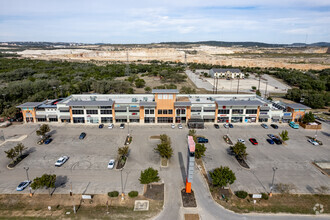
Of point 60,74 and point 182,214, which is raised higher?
point 60,74

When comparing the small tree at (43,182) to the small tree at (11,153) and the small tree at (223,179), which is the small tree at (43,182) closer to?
the small tree at (11,153)

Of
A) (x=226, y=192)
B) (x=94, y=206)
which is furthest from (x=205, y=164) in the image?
(x=94, y=206)

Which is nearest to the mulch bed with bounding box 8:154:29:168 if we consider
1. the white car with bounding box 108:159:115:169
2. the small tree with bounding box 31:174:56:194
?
the small tree with bounding box 31:174:56:194

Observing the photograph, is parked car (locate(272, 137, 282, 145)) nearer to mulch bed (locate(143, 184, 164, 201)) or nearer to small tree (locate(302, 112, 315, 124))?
small tree (locate(302, 112, 315, 124))

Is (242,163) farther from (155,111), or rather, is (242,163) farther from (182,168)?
(155,111)

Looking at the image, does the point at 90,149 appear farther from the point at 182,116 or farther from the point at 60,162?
the point at 182,116

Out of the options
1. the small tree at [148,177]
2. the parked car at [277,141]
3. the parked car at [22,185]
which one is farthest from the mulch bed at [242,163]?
the parked car at [22,185]
